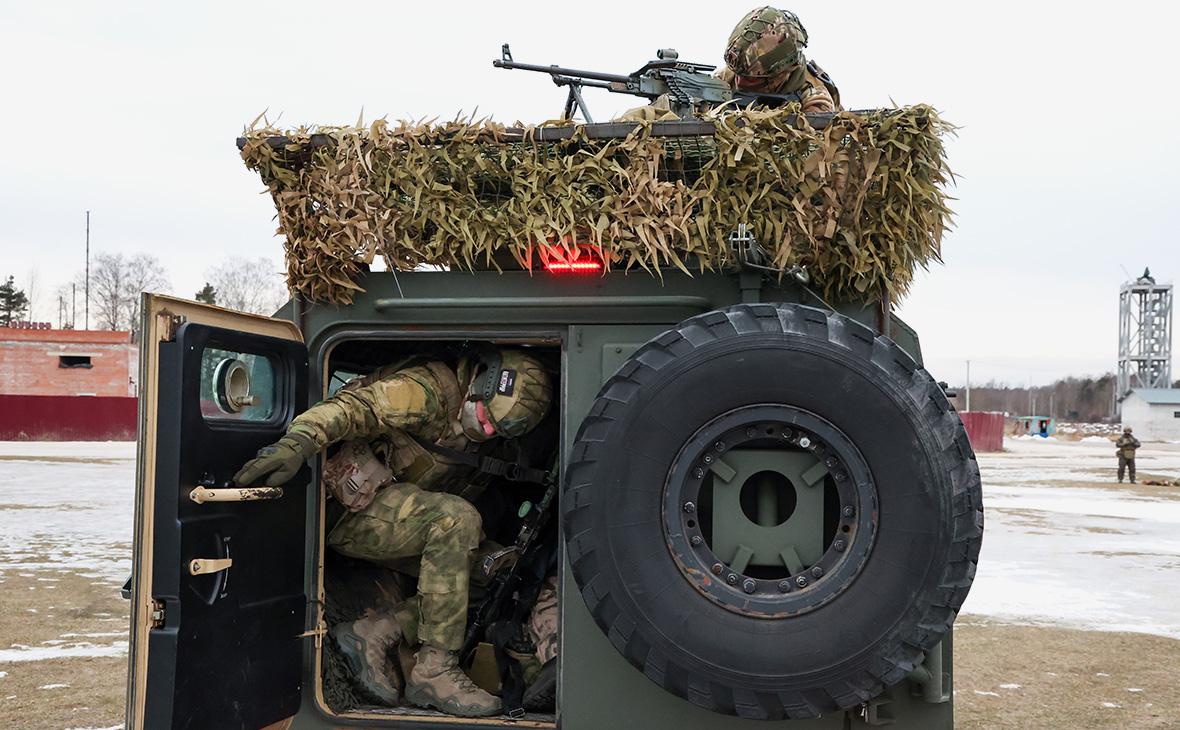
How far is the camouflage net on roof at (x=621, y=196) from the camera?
318cm

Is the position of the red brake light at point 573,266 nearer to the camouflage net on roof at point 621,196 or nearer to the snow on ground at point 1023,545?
the camouflage net on roof at point 621,196

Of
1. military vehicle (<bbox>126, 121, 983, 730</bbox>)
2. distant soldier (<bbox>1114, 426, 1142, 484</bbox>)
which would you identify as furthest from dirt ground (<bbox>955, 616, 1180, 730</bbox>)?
distant soldier (<bbox>1114, 426, 1142, 484</bbox>)

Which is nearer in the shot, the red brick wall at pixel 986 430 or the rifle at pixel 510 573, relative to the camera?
the rifle at pixel 510 573

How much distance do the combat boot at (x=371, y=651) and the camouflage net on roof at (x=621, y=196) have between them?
3.87ft

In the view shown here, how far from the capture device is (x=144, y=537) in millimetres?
2826

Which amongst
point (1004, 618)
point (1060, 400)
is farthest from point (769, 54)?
point (1060, 400)

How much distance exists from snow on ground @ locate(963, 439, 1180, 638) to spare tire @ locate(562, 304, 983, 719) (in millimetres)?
5898

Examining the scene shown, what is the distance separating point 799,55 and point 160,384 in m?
2.75

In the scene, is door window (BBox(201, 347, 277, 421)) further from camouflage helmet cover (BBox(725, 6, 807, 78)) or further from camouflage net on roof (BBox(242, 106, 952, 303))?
camouflage helmet cover (BBox(725, 6, 807, 78))

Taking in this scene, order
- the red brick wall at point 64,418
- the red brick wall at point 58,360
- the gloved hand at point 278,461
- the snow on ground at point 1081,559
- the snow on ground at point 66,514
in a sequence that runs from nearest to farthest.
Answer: the gloved hand at point 278,461 → the snow on ground at point 1081,559 → the snow on ground at point 66,514 → the red brick wall at point 64,418 → the red brick wall at point 58,360

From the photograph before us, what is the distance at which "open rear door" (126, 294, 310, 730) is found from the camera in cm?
282

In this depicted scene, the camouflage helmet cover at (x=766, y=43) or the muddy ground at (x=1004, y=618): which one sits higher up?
the camouflage helmet cover at (x=766, y=43)

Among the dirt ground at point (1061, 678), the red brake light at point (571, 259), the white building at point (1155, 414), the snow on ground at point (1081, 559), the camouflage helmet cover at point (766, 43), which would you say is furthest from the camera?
the white building at point (1155, 414)

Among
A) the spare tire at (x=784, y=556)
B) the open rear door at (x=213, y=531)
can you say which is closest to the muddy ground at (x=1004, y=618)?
the open rear door at (x=213, y=531)
